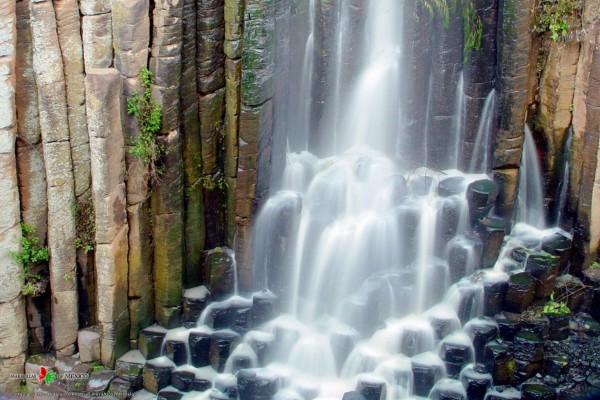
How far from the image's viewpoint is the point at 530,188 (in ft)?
44.7

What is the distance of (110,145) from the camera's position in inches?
478

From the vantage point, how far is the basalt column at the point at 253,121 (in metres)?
12.3

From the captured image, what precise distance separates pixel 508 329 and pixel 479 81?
12.0ft

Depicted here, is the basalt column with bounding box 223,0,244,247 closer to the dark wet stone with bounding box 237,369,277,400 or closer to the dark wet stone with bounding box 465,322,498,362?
the dark wet stone with bounding box 237,369,277,400

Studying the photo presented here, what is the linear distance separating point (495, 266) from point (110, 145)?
579 centimetres

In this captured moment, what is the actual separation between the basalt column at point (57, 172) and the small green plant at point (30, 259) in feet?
0.50

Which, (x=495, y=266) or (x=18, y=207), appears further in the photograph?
(x=495, y=266)

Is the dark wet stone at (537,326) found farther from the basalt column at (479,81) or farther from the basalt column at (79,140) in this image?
the basalt column at (79,140)

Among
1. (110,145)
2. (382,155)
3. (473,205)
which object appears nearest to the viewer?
(110,145)

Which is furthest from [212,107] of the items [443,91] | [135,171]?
[443,91]

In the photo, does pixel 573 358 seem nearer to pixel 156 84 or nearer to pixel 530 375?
pixel 530 375

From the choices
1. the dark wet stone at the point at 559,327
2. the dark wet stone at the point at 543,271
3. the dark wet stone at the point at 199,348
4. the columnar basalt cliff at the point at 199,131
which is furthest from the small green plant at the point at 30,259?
the dark wet stone at the point at 559,327

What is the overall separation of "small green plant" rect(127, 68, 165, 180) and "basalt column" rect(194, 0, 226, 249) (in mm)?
813

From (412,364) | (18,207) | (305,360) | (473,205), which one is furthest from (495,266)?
(18,207)
